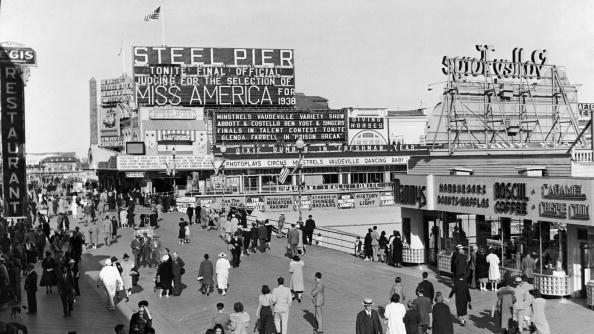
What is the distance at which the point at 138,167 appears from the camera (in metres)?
54.5

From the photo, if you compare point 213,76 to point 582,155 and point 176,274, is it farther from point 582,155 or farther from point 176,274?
point 176,274

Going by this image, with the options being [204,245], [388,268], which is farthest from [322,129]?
[388,268]

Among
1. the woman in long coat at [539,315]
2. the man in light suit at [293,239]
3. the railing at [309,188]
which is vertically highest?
the railing at [309,188]

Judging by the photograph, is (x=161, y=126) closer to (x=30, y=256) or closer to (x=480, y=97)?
(x=480, y=97)

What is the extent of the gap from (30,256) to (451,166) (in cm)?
1514

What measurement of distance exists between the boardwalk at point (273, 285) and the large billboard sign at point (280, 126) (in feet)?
115

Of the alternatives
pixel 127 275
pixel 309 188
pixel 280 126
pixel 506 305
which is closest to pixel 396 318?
pixel 506 305

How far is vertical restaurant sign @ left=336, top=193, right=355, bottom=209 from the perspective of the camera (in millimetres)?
49031

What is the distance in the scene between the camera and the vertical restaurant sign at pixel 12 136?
2078cm

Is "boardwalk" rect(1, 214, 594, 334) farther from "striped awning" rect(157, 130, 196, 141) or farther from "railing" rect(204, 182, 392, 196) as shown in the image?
"striped awning" rect(157, 130, 196, 141)

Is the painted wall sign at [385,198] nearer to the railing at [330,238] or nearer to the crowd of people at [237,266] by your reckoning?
the railing at [330,238]

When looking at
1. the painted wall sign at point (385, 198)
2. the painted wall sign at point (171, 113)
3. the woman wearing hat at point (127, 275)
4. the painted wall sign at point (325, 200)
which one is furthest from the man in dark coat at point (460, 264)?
the painted wall sign at point (171, 113)

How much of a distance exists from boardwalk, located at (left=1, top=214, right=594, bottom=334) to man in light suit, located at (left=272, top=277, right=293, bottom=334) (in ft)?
3.88

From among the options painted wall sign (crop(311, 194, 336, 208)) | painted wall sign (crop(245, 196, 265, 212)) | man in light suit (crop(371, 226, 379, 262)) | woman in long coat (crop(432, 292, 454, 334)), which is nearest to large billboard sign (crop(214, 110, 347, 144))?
painted wall sign (crop(311, 194, 336, 208))
